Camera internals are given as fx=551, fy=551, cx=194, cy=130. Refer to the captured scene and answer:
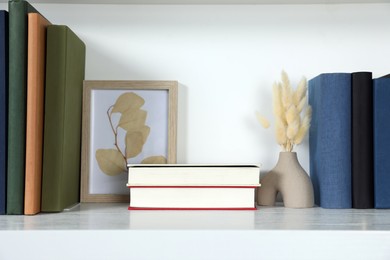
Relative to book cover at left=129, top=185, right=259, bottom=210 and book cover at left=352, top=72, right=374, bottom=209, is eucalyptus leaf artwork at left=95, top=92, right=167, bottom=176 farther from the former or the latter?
book cover at left=352, top=72, right=374, bottom=209

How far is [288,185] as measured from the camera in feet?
2.99

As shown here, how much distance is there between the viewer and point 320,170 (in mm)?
917

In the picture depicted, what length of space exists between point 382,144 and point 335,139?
0.24 ft

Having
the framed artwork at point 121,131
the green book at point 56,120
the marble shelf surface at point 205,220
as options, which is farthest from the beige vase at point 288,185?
the green book at point 56,120

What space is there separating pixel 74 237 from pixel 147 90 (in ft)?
1.38

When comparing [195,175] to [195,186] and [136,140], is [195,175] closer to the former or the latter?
[195,186]

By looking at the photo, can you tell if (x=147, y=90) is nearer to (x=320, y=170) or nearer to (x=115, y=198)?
(x=115, y=198)

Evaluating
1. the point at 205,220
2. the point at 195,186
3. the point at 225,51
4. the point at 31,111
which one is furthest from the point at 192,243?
the point at 225,51

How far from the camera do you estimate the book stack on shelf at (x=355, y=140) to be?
2.88ft

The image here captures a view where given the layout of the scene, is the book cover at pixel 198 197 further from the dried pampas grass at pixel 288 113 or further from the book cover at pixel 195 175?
the dried pampas grass at pixel 288 113

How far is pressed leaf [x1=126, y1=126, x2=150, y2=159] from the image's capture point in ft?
3.26

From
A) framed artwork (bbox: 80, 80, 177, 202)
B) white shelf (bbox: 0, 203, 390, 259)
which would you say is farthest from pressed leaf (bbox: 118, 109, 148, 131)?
white shelf (bbox: 0, 203, 390, 259)

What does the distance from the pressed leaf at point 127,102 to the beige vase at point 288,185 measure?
26cm

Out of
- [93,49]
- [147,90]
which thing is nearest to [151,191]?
[147,90]
